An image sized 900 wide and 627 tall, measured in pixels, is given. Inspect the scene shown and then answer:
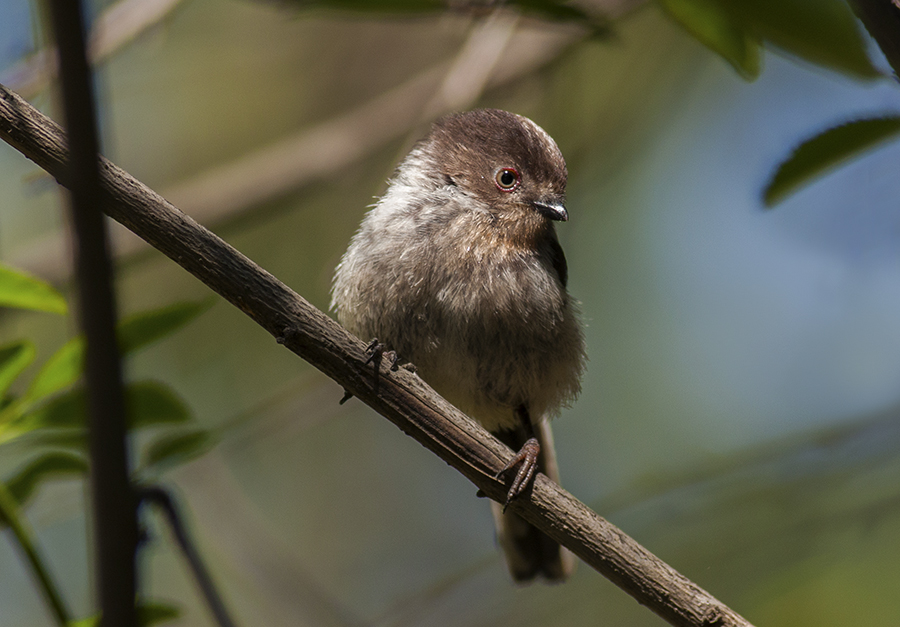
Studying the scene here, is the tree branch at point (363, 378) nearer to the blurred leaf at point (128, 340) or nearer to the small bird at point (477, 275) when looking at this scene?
the blurred leaf at point (128, 340)

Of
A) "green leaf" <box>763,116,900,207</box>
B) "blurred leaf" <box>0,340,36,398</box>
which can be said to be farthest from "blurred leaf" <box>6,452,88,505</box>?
"green leaf" <box>763,116,900,207</box>

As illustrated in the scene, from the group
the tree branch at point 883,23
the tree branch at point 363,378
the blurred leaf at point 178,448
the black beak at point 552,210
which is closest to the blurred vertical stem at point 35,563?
the blurred leaf at point 178,448

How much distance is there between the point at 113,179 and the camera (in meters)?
2.03

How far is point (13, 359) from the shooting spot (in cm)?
223

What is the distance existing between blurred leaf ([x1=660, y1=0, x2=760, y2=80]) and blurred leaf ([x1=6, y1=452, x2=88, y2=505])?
1786mm

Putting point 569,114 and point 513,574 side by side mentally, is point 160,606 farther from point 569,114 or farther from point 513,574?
point 569,114

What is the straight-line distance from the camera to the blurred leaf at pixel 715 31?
1.49 meters

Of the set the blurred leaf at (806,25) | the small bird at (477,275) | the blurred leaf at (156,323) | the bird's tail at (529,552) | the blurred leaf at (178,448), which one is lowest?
the blurred leaf at (178,448)

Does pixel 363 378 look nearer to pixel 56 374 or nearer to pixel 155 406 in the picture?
pixel 155 406

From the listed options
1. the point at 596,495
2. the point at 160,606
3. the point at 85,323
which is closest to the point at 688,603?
the point at 160,606

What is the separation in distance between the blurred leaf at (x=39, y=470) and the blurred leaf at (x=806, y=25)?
6.17ft

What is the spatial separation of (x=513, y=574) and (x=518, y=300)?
189cm

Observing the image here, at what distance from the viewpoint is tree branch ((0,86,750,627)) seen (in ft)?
6.63

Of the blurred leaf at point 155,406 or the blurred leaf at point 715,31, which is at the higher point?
the blurred leaf at point 715,31
